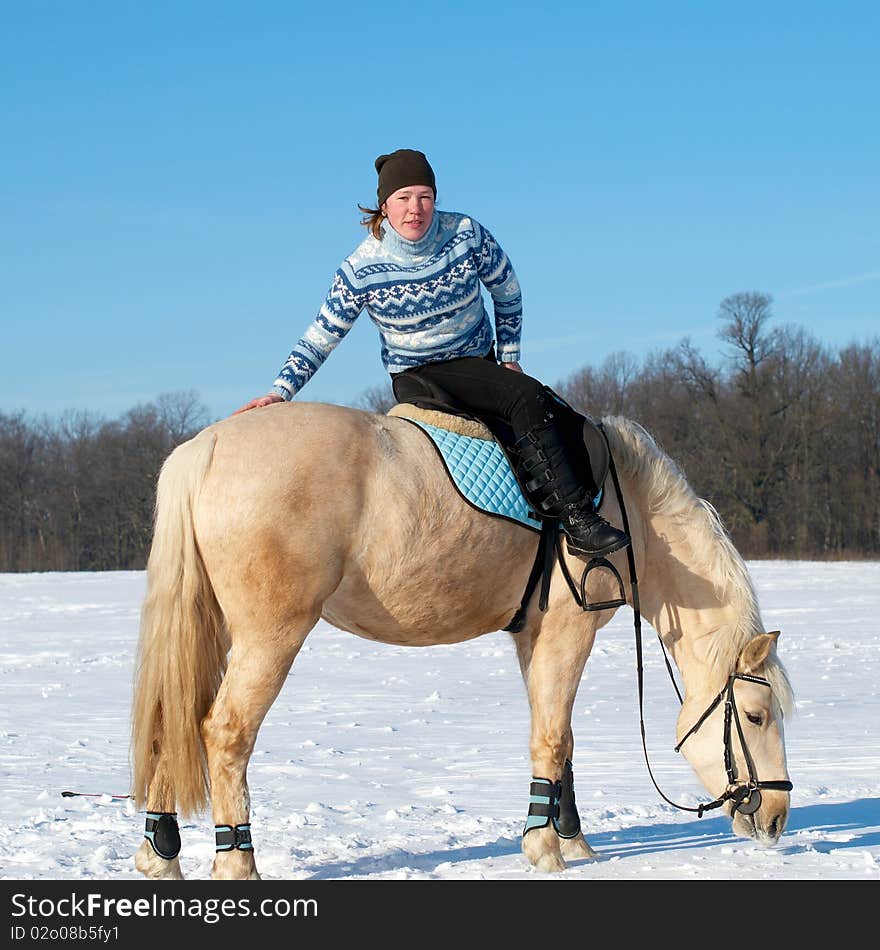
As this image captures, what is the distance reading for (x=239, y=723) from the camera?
3777 mm

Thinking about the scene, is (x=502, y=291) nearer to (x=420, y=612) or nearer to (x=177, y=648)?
(x=420, y=612)

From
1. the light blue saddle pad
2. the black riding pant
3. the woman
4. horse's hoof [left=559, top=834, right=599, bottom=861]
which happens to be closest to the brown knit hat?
the woman

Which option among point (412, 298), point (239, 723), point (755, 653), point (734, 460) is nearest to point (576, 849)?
point (755, 653)

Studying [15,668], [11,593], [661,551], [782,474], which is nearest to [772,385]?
[782,474]

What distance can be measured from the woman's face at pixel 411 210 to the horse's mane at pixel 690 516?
1.19 m

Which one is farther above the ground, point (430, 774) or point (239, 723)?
point (239, 723)

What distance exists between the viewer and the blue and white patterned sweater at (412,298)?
432 centimetres

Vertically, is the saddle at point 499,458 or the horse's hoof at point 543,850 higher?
the saddle at point 499,458

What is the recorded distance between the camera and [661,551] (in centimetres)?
473

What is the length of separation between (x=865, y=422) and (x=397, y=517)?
4791cm

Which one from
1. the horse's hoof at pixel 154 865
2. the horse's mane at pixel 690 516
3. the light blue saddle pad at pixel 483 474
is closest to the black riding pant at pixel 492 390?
the light blue saddle pad at pixel 483 474

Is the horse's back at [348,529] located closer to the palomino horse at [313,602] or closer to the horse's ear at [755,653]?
the palomino horse at [313,602]

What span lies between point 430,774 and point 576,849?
83.4 inches
